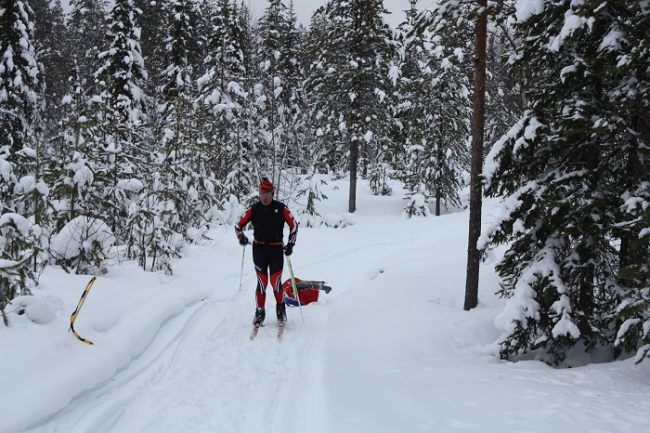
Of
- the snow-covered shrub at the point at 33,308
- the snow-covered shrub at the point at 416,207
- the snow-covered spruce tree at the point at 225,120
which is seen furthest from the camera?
the snow-covered shrub at the point at 416,207

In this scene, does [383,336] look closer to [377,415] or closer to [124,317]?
[377,415]

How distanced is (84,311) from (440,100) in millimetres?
22953

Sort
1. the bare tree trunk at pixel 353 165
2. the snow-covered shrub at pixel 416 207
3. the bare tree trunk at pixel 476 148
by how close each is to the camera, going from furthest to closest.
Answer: the snow-covered shrub at pixel 416 207 → the bare tree trunk at pixel 353 165 → the bare tree trunk at pixel 476 148

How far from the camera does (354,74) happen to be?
23.8 m

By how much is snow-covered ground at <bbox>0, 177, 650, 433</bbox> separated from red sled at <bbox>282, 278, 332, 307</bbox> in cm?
24

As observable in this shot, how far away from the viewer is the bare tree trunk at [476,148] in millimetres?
9383

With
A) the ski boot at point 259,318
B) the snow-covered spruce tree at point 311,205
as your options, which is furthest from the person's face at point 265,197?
the snow-covered spruce tree at point 311,205

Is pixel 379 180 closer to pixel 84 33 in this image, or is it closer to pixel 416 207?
pixel 416 207

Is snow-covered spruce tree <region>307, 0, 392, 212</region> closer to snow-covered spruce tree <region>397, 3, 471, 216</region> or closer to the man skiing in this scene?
snow-covered spruce tree <region>397, 3, 471, 216</region>

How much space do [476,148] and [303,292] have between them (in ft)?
15.8

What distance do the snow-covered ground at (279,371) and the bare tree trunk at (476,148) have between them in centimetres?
62

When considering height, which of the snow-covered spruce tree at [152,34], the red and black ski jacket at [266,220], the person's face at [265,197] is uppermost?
the snow-covered spruce tree at [152,34]

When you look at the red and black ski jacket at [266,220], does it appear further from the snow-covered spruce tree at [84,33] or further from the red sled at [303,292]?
the snow-covered spruce tree at [84,33]

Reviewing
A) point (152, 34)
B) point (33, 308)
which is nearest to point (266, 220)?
point (33, 308)
